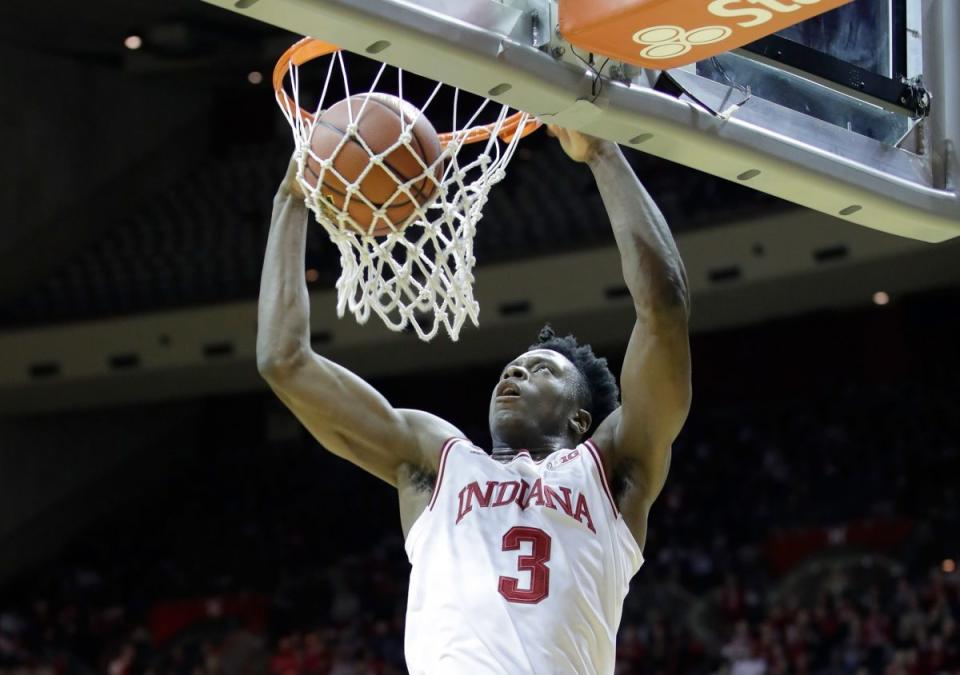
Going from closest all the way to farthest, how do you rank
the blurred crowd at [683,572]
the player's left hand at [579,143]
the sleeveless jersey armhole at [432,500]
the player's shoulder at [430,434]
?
the player's left hand at [579,143] → the sleeveless jersey armhole at [432,500] → the player's shoulder at [430,434] → the blurred crowd at [683,572]

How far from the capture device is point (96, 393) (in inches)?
712

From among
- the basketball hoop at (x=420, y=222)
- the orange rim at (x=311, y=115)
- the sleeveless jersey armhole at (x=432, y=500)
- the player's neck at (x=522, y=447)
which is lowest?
the sleeveless jersey armhole at (x=432, y=500)

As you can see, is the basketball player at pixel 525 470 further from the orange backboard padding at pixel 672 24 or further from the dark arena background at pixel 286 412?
the dark arena background at pixel 286 412

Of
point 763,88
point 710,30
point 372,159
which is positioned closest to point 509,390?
point 372,159

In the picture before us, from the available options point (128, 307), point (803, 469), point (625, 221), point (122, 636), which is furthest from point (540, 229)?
point (625, 221)

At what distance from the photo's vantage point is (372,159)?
3.84 meters

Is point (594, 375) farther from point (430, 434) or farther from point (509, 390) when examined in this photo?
point (430, 434)

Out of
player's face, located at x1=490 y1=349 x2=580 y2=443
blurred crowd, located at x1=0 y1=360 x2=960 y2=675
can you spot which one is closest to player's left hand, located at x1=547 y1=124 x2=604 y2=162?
player's face, located at x1=490 y1=349 x2=580 y2=443

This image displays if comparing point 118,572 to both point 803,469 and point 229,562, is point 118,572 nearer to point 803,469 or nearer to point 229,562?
point 229,562

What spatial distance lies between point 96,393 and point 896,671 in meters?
10.3

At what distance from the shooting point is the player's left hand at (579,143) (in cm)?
369

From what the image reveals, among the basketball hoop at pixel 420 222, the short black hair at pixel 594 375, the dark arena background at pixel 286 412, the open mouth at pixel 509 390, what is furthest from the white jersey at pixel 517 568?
the dark arena background at pixel 286 412

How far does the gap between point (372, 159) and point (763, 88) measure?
3.15 feet

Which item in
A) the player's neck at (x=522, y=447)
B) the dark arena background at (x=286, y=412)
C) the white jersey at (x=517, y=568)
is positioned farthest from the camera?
the dark arena background at (x=286, y=412)
